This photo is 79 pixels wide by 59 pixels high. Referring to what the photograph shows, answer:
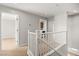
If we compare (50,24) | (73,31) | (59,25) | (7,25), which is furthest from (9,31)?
(73,31)

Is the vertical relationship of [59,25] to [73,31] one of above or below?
above

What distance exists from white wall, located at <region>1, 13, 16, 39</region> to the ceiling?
0.68 ft

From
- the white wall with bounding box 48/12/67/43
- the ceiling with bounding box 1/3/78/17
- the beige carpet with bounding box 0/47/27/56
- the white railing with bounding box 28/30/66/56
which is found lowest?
the beige carpet with bounding box 0/47/27/56

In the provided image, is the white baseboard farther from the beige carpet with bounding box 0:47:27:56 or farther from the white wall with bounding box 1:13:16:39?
the white wall with bounding box 1:13:16:39

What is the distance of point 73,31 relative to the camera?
1.79 meters

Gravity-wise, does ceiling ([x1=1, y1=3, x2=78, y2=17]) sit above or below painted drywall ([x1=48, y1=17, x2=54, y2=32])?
above

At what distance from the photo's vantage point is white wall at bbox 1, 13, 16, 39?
176 centimetres

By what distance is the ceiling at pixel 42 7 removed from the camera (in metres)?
1.70

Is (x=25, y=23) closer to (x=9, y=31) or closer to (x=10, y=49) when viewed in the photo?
(x=9, y=31)

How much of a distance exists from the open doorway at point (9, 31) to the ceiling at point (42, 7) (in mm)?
197

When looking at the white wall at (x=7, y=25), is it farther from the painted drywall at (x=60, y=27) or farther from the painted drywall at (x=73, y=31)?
the painted drywall at (x=73, y=31)

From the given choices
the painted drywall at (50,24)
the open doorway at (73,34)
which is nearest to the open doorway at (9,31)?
the painted drywall at (50,24)

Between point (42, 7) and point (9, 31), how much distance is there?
0.76 meters

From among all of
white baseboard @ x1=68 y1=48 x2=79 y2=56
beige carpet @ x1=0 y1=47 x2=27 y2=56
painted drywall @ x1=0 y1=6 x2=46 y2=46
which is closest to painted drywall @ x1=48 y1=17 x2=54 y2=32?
painted drywall @ x1=0 y1=6 x2=46 y2=46
